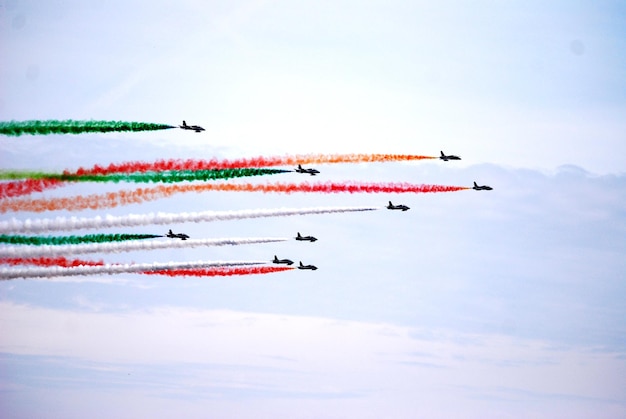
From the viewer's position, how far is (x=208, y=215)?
134625 millimetres

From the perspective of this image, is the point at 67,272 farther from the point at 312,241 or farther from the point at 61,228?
the point at 312,241

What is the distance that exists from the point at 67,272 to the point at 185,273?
11.8 m

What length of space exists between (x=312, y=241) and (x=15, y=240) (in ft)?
122

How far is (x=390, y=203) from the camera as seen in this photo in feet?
488

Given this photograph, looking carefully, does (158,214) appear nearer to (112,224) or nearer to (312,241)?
(112,224)

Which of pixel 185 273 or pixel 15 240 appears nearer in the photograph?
pixel 15 240

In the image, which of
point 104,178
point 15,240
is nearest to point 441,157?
point 104,178

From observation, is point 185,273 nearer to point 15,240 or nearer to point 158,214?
point 158,214

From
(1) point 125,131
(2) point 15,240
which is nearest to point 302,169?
(1) point 125,131

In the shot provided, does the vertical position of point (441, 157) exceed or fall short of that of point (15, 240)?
it exceeds it

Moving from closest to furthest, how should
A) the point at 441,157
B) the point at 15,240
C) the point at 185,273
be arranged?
the point at 15,240, the point at 185,273, the point at 441,157

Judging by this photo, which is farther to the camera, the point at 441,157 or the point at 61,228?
the point at 441,157

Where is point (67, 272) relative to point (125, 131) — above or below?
below

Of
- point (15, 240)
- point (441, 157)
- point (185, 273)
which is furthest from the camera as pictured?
point (441, 157)
